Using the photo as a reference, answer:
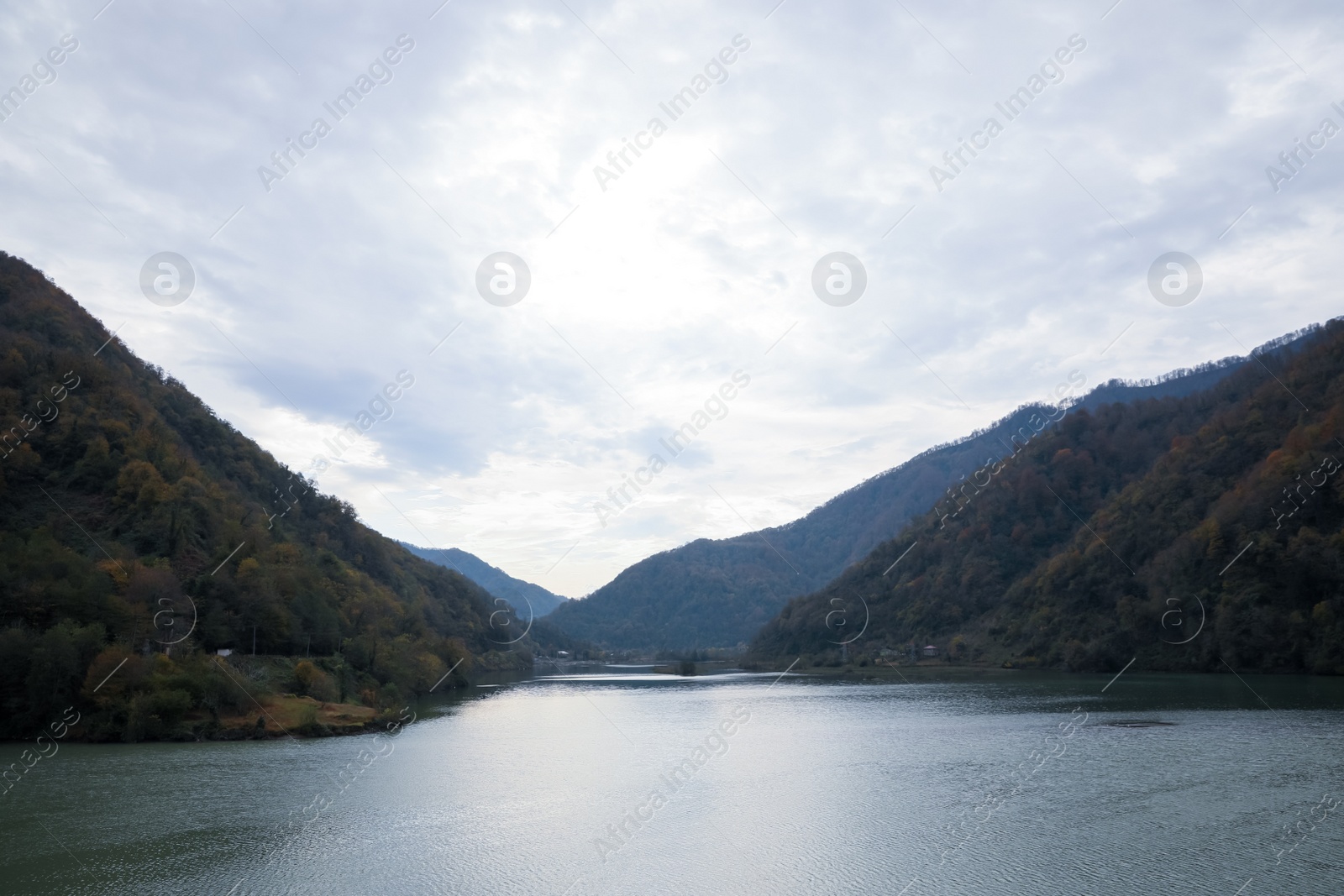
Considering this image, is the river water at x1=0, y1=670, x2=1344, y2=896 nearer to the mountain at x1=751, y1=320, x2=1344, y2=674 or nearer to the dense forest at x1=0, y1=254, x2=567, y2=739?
the dense forest at x1=0, y1=254, x2=567, y2=739

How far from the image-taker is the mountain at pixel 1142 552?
75438 mm

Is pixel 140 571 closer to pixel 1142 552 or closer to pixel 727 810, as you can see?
pixel 727 810

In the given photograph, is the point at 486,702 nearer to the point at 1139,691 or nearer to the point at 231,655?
the point at 231,655

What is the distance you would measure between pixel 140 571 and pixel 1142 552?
103786 mm

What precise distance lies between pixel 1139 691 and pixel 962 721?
22.5 metres

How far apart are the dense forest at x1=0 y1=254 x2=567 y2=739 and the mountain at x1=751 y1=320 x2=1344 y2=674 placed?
74088 mm

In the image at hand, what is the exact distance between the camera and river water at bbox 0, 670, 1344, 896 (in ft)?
66.3

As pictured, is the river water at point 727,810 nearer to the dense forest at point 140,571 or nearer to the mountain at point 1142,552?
the dense forest at point 140,571

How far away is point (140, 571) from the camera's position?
54.2 meters

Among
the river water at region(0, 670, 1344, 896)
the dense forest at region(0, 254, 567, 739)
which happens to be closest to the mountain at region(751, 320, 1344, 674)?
the river water at region(0, 670, 1344, 896)

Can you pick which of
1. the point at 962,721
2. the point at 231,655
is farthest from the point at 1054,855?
the point at 231,655

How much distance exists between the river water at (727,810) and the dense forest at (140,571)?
4588 millimetres

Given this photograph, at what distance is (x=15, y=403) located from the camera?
66500mm

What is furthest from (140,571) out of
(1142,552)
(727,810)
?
(1142,552)
